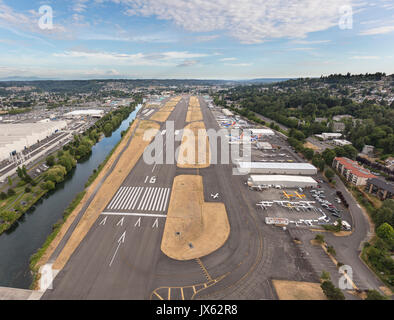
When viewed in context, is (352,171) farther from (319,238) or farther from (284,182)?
(319,238)

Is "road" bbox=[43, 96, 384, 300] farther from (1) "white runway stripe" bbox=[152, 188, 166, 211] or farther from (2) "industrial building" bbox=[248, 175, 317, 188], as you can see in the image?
(2) "industrial building" bbox=[248, 175, 317, 188]

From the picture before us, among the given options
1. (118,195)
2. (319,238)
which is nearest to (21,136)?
(118,195)

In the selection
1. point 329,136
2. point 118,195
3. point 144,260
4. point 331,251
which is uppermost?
point 329,136

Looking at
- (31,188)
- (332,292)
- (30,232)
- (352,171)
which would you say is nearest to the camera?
(332,292)

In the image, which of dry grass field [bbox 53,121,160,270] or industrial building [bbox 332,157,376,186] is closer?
dry grass field [bbox 53,121,160,270]

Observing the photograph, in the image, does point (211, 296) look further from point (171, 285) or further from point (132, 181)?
point (132, 181)

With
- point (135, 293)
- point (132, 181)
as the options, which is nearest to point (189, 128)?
point (132, 181)

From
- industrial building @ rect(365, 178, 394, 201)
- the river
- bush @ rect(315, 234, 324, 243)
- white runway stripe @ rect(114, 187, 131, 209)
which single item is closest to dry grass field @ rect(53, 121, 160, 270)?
white runway stripe @ rect(114, 187, 131, 209)
